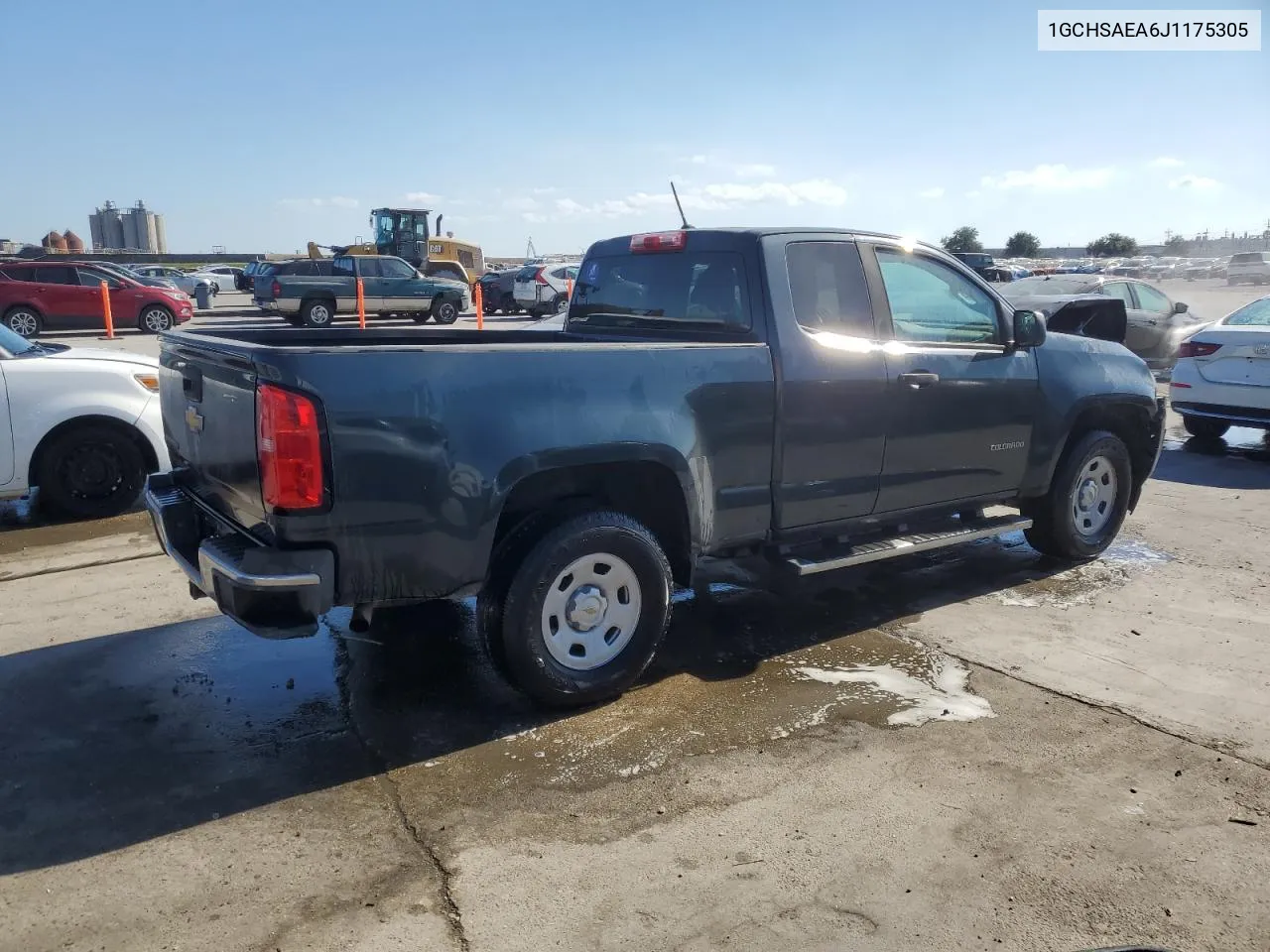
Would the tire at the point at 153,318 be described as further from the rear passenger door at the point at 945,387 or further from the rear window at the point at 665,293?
the rear passenger door at the point at 945,387

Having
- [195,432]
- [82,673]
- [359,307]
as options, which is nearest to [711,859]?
[195,432]

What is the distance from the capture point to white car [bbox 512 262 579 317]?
2670cm

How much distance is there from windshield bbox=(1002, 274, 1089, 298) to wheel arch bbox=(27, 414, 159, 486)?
11.5 metres

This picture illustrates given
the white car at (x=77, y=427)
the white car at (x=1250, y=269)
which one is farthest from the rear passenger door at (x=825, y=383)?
the white car at (x=1250, y=269)

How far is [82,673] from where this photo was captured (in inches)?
174

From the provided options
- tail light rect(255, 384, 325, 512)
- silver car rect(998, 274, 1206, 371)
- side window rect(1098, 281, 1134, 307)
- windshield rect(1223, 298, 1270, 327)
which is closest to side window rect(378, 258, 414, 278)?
silver car rect(998, 274, 1206, 371)

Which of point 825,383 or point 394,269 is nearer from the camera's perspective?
point 825,383

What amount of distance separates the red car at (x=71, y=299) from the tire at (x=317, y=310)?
112 inches

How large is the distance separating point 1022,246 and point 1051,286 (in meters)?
83.2

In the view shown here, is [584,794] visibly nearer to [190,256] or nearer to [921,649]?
[921,649]

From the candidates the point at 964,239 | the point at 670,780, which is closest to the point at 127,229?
the point at 964,239

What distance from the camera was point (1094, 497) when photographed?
20.6 feet

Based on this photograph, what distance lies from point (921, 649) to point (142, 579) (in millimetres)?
4380

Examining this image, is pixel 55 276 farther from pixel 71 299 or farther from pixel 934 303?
pixel 934 303
